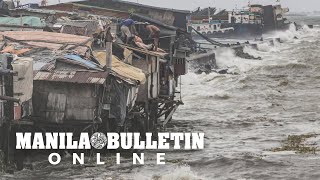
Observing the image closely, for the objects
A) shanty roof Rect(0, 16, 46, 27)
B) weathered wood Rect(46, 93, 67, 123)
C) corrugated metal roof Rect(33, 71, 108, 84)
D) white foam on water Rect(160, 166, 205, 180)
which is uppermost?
shanty roof Rect(0, 16, 46, 27)

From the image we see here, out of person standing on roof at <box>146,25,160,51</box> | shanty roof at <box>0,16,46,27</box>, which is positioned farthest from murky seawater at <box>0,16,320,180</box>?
shanty roof at <box>0,16,46,27</box>

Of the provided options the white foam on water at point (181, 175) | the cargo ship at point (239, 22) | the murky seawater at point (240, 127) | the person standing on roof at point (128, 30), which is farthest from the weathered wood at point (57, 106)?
the cargo ship at point (239, 22)

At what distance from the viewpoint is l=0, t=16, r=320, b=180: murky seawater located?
15133mm

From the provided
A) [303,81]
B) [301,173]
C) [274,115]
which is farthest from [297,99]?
[301,173]

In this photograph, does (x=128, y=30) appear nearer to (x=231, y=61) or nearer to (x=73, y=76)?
(x=73, y=76)

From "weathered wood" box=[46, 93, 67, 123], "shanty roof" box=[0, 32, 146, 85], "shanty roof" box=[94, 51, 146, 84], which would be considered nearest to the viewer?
"shanty roof" box=[0, 32, 146, 85]

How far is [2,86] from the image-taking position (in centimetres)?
1364

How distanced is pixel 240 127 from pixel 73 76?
10.2 m

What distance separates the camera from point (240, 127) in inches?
919

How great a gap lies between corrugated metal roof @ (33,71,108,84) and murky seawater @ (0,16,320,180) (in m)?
2.50

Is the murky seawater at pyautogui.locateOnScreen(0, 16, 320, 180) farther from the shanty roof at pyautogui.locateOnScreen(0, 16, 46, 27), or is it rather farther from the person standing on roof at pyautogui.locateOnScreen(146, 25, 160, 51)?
the shanty roof at pyautogui.locateOnScreen(0, 16, 46, 27)

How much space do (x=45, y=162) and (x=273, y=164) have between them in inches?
264

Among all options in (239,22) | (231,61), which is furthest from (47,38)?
(239,22)

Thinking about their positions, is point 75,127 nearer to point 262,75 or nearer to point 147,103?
point 147,103
